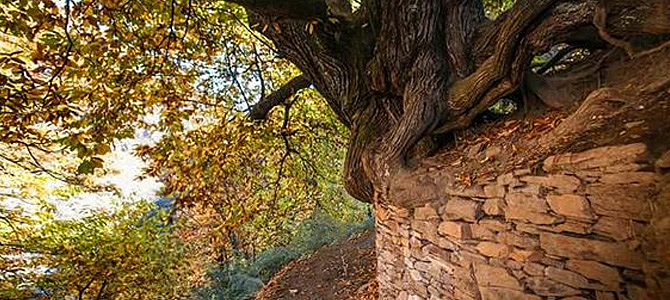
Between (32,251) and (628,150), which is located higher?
(32,251)

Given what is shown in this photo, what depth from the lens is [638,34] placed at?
226 centimetres

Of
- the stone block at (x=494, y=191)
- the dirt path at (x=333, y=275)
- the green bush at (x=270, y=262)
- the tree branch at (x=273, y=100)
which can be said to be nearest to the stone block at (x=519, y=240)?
the stone block at (x=494, y=191)

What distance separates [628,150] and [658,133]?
0.14 metres

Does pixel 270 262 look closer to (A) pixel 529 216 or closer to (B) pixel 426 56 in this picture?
(B) pixel 426 56

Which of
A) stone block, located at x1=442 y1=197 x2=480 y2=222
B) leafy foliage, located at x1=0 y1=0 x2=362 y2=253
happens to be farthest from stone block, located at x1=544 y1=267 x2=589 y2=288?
leafy foliage, located at x1=0 y1=0 x2=362 y2=253

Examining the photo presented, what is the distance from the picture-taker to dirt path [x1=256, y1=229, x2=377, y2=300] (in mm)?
6746

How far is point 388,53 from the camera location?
3.78 m

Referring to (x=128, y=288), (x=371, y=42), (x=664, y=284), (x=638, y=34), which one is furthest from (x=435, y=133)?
(x=128, y=288)

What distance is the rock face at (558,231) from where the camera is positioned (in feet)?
5.93

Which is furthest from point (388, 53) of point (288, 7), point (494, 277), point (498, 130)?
point (494, 277)

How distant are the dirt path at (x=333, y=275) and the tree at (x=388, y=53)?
2.52 meters

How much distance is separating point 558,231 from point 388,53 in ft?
7.27

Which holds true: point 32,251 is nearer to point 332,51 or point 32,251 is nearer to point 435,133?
point 332,51

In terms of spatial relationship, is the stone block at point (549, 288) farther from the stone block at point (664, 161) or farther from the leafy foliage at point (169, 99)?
the leafy foliage at point (169, 99)
